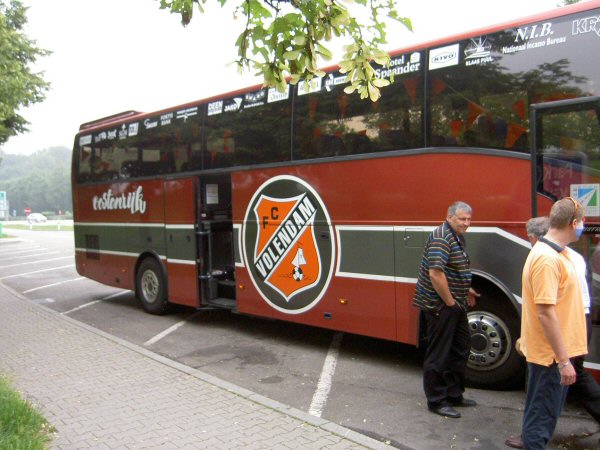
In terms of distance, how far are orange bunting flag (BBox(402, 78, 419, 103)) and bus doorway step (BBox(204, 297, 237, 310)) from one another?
4.10 m

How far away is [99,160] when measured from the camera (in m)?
10.8

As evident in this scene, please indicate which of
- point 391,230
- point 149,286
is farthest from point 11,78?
point 391,230

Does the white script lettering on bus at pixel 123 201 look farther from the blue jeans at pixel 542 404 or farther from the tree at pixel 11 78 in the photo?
the blue jeans at pixel 542 404

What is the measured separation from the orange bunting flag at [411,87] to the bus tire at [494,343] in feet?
6.53

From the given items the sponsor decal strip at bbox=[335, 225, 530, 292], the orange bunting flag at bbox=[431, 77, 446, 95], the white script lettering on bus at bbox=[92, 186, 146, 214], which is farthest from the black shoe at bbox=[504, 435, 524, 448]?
the white script lettering on bus at bbox=[92, 186, 146, 214]

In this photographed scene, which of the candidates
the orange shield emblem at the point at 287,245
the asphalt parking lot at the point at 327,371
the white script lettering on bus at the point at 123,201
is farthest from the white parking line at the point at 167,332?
the white script lettering on bus at the point at 123,201

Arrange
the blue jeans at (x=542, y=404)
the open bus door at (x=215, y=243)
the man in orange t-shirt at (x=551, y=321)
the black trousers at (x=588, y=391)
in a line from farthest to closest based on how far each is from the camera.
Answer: the open bus door at (x=215, y=243), the black trousers at (x=588, y=391), the blue jeans at (x=542, y=404), the man in orange t-shirt at (x=551, y=321)

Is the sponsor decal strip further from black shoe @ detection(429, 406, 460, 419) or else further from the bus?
black shoe @ detection(429, 406, 460, 419)

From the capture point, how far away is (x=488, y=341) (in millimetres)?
5113

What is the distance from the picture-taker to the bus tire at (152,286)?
924 cm

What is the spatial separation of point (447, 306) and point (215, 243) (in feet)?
15.7

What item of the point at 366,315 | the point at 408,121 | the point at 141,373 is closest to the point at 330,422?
the point at 366,315

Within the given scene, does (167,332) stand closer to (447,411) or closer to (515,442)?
(447,411)

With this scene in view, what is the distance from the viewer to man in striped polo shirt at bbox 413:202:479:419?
14.4ft
